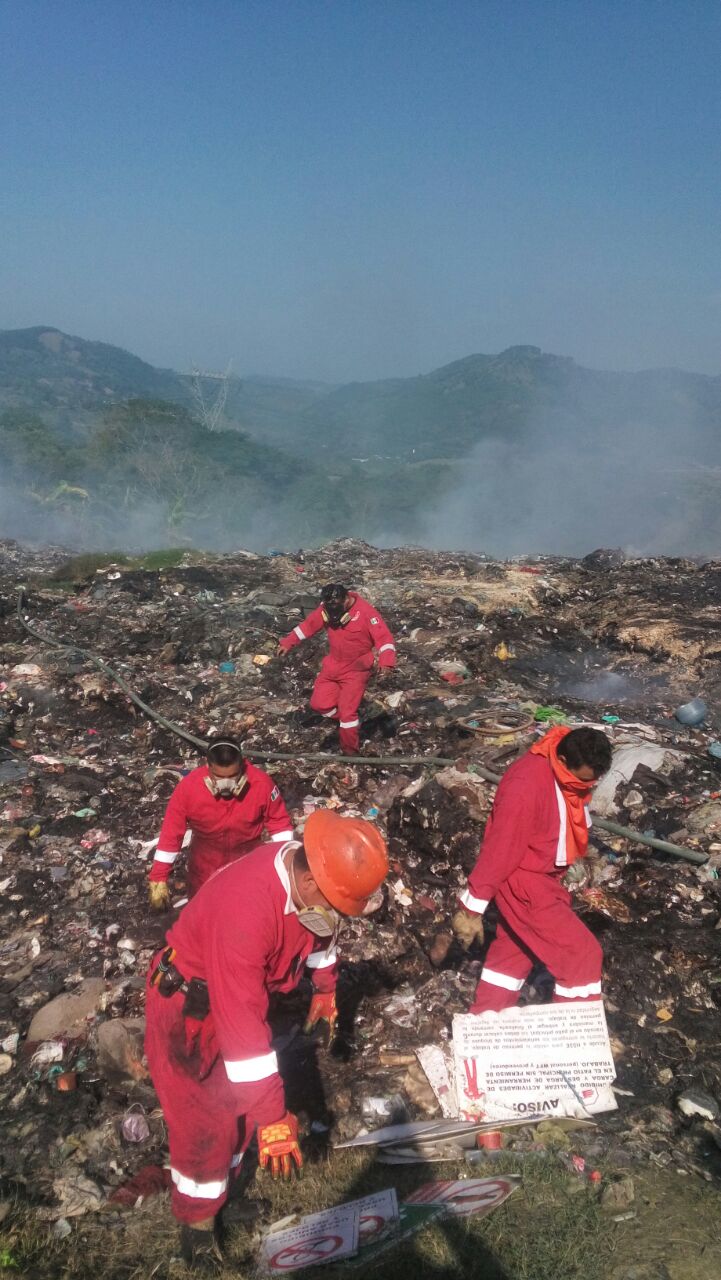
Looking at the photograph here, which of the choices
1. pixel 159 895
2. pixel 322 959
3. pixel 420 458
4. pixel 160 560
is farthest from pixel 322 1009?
pixel 420 458

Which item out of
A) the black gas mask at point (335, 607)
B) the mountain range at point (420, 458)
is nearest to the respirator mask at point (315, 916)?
the black gas mask at point (335, 607)

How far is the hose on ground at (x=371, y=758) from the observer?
411 cm

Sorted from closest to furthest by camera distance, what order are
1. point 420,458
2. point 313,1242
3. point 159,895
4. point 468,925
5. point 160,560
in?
1. point 313,1242
2. point 468,925
3. point 159,895
4. point 160,560
5. point 420,458

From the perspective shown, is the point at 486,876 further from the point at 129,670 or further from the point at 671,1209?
the point at 129,670

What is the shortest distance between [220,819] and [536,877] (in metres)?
1.62

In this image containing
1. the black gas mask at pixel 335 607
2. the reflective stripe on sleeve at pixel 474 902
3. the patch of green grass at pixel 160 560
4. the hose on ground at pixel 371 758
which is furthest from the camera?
the patch of green grass at pixel 160 560

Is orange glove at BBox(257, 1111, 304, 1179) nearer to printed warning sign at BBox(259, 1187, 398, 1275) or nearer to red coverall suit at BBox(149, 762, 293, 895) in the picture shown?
printed warning sign at BBox(259, 1187, 398, 1275)

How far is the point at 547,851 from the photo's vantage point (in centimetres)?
285

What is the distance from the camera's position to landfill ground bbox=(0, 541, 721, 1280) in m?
2.35

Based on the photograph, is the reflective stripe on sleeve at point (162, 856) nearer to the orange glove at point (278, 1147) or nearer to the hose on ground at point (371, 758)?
the orange glove at point (278, 1147)

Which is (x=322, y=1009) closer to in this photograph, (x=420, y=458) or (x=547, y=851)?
(x=547, y=851)

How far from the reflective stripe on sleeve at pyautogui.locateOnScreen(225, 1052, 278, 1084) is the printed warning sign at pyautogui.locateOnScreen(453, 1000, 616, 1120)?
904mm

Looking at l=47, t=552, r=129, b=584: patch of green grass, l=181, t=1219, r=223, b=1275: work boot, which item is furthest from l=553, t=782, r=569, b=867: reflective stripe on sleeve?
l=47, t=552, r=129, b=584: patch of green grass

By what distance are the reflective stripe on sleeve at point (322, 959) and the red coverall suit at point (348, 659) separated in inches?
118
